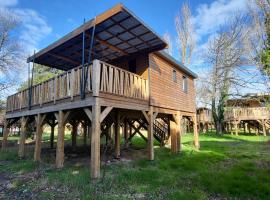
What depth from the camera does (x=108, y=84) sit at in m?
8.44

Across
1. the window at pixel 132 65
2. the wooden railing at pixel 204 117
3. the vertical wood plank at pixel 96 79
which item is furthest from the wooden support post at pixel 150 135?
the wooden railing at pixel 204 117

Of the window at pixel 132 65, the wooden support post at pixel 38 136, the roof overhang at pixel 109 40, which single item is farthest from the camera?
the window at pixel 132 65

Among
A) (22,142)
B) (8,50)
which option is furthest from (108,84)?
(8,50)

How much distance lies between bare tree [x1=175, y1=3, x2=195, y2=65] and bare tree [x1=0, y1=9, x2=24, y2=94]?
20956 millimetres

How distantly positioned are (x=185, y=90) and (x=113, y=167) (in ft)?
29.8

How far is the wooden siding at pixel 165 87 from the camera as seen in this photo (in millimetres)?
11672

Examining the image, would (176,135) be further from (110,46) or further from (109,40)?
(109,40)

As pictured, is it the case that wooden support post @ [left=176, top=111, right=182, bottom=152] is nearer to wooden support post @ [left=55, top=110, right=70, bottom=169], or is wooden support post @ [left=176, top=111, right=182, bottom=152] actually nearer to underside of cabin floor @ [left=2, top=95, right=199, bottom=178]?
underside of cabin floor @ [left=2, top=95, right=199, bottom=178]

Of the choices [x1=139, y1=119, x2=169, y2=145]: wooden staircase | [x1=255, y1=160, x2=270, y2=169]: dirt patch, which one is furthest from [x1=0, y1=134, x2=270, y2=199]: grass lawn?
[x1=139, y1=119, x2=169, y2=145]: wooden staircase

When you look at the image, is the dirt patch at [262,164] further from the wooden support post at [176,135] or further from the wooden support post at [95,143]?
the wooden support post at [95,143]

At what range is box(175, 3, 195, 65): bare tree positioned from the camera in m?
29.7

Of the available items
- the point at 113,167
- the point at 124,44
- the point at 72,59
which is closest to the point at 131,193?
the point at 113,167

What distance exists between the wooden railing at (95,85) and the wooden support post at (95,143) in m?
0.52

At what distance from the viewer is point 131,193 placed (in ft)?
20.9
